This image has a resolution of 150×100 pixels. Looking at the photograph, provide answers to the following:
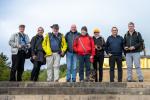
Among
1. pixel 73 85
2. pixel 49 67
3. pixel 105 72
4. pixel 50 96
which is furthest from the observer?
pixel 105 72

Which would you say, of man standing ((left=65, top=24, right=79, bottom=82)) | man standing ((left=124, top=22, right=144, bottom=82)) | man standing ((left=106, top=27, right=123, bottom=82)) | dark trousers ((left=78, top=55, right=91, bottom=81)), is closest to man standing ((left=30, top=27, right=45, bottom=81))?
man standing ((left=65, top=24, right=79, bottom=82))

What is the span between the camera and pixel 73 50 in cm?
1566

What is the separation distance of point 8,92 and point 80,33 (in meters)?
3.50

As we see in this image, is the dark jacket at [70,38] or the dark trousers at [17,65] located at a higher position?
the dark jacket at [70,38]

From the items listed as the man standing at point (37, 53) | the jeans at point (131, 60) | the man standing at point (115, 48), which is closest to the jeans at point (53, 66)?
the man standing at point (37, 53)

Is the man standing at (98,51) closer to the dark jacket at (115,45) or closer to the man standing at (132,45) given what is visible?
the dark jacket at (115,45)

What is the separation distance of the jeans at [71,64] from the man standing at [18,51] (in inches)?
61.6

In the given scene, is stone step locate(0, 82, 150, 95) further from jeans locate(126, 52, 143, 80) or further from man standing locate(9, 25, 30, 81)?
man standing locate(9, 25, 30, 81)

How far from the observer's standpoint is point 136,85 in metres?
14.3

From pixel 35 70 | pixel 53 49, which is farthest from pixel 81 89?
pixel 35 70

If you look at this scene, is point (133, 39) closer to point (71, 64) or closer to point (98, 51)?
point (98, 51)

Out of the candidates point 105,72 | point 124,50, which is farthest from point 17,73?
point 105,72

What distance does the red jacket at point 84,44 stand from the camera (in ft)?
50.8

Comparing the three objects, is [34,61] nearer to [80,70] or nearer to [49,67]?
[49,67]
